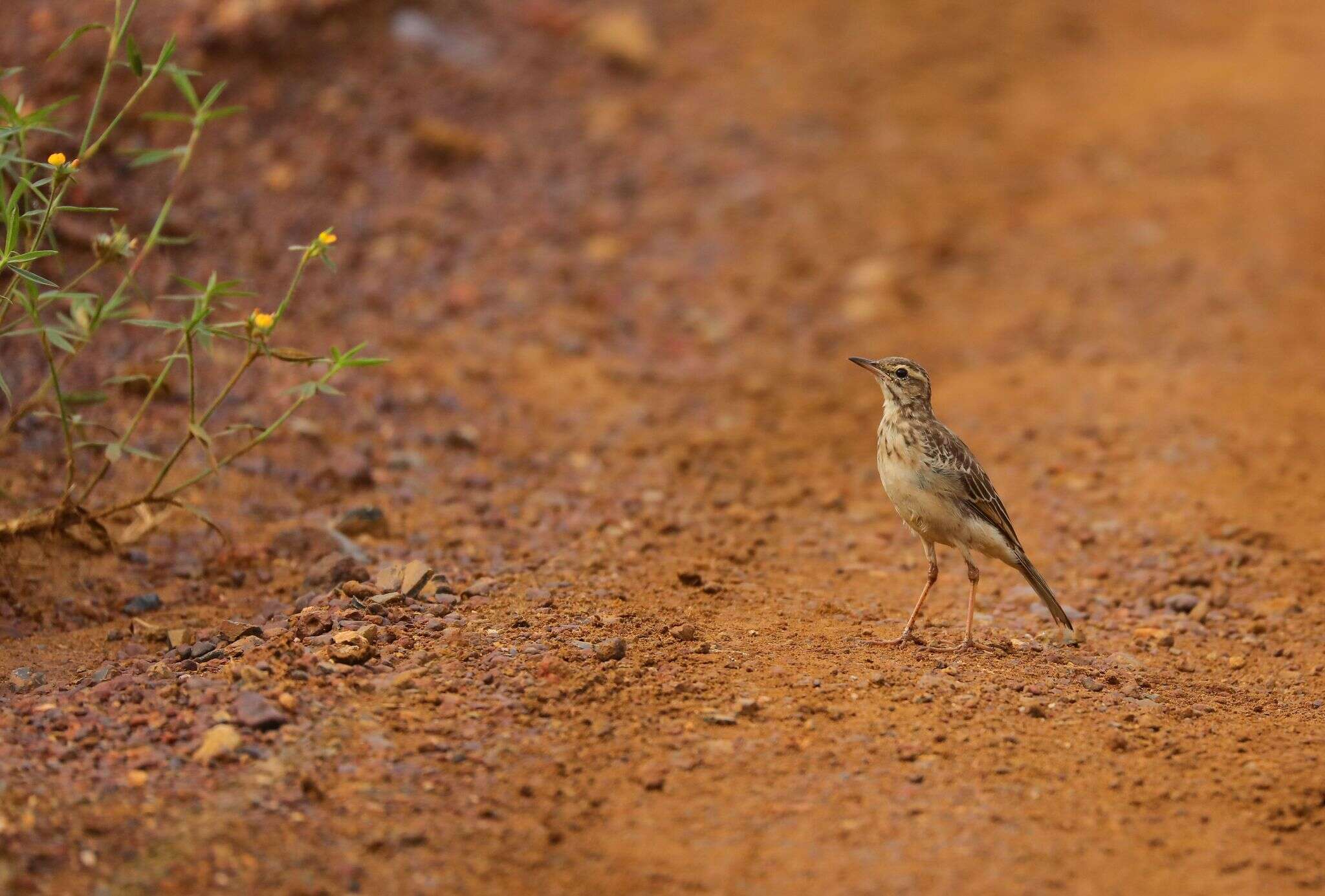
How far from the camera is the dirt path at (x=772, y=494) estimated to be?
4359mm

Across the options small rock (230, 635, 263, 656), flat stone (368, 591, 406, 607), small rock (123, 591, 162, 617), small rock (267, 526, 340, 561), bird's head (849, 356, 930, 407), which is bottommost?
small rock (123, 591, 162, 617)

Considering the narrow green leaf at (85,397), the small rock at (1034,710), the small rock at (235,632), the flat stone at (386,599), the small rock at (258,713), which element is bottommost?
the small rock at (235,632)

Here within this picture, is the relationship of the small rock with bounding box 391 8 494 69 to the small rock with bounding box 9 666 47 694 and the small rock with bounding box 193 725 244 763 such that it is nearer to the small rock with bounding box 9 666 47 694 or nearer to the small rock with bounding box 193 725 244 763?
the small rock with bounding box 9 666 47 694

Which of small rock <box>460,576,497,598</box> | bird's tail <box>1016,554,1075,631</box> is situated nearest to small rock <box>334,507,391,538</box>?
small rock <box>460,576,497,598</box>

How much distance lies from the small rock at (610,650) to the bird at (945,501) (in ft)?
4.19

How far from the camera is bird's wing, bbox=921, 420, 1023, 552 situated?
6145 millimetres

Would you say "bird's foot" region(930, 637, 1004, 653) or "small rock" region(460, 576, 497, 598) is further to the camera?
"small rock" region(460, 576, 497, 598)

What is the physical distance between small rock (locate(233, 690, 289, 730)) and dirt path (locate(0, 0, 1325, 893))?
0.12 feet

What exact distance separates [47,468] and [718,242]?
20.8 feet

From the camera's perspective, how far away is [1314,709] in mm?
5590

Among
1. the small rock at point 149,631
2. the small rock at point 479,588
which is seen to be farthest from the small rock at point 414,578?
the small rock at point 149,631

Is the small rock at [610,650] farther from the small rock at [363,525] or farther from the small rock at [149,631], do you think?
the small rock at [363,525]

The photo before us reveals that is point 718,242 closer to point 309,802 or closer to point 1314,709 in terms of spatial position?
point 1314,709

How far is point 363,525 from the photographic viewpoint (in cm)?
708
